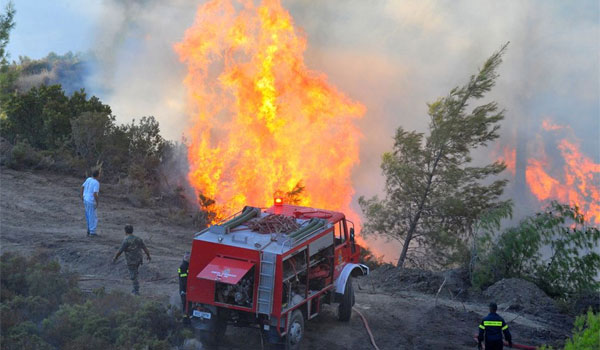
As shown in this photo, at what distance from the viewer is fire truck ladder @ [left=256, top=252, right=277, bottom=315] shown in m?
9.11

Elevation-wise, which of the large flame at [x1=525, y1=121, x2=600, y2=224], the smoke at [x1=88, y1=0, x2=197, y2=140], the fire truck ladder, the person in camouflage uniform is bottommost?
the fire truck ladder

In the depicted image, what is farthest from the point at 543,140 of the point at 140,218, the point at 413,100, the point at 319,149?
the point at 140,218

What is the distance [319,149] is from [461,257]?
23.0 feet

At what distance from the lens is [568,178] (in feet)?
96.3

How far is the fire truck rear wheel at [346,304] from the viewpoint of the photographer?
37.8 ft

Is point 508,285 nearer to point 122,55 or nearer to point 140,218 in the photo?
point 140,218

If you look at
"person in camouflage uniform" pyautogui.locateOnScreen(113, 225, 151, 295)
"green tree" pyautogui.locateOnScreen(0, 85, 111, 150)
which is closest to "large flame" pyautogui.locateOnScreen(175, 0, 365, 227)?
"green tree" pyautogui.locateOnScreen(0, 85, 111, 150)

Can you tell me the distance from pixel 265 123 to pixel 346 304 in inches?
432

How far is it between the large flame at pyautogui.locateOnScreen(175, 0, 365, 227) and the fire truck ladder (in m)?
11.2

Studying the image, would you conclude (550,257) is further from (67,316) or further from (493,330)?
(67,316)

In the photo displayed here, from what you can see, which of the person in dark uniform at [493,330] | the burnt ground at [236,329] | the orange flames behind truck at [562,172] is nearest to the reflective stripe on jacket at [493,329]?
the person in dark uniform at [493,330]

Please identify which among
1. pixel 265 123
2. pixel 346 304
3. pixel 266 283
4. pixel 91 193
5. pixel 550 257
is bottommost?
pixel 346 304

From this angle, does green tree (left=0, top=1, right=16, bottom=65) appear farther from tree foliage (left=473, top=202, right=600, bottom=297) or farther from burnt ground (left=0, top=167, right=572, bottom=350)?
tree foliage (left=473, top=202, right=600, bottom=297)

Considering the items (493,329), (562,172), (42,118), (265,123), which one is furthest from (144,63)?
(493,329)
